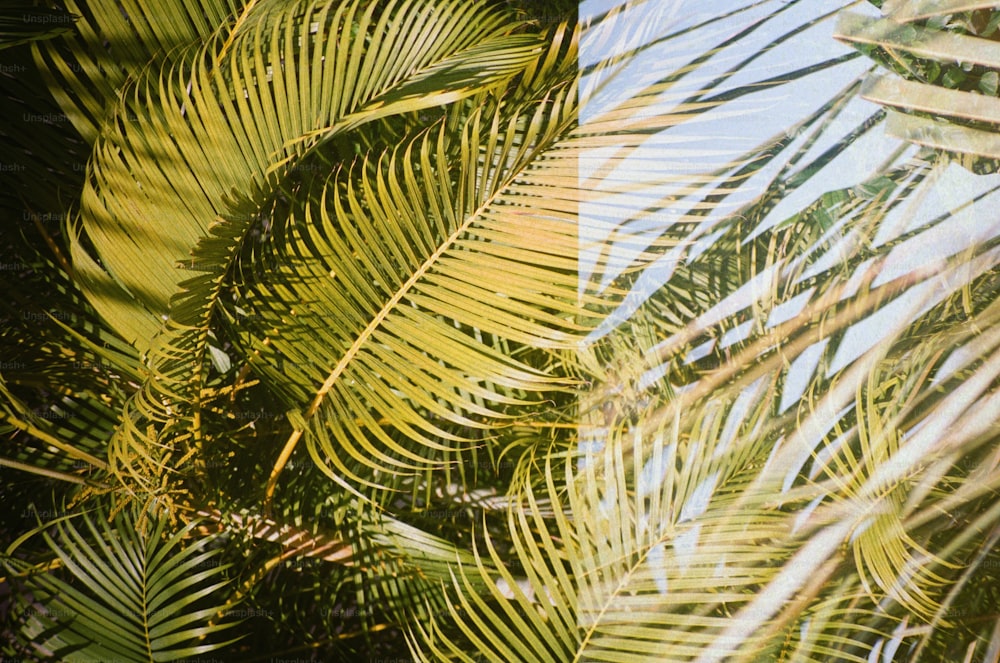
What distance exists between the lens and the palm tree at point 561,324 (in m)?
0.59

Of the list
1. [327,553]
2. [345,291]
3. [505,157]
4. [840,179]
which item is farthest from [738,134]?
[327,553]

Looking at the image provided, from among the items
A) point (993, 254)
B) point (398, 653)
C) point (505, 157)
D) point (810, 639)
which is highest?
point (505, 157)

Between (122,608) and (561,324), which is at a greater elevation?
(561,324)

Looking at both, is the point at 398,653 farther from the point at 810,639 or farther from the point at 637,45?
the point at 637,45

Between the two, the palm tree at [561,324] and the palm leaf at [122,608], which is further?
the palm leaf at [122,608]

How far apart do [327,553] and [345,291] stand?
1.46 feet

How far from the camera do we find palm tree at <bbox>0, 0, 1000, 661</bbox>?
0.59 metres

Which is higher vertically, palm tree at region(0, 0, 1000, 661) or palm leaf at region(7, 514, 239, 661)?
palm tree at region(0, 0, 1000, 661)

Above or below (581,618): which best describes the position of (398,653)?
below

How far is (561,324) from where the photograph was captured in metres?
0.71

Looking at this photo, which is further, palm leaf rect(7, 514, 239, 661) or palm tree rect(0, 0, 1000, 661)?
palm leaf rect(7, 514, 239, 661)

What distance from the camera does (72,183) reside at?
1.01 meters

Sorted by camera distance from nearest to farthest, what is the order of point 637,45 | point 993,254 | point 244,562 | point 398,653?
point 993,254
point 637,45
point 244,562
point 398,653

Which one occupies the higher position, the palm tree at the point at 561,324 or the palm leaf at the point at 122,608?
the palm tree at the point at 561,324
